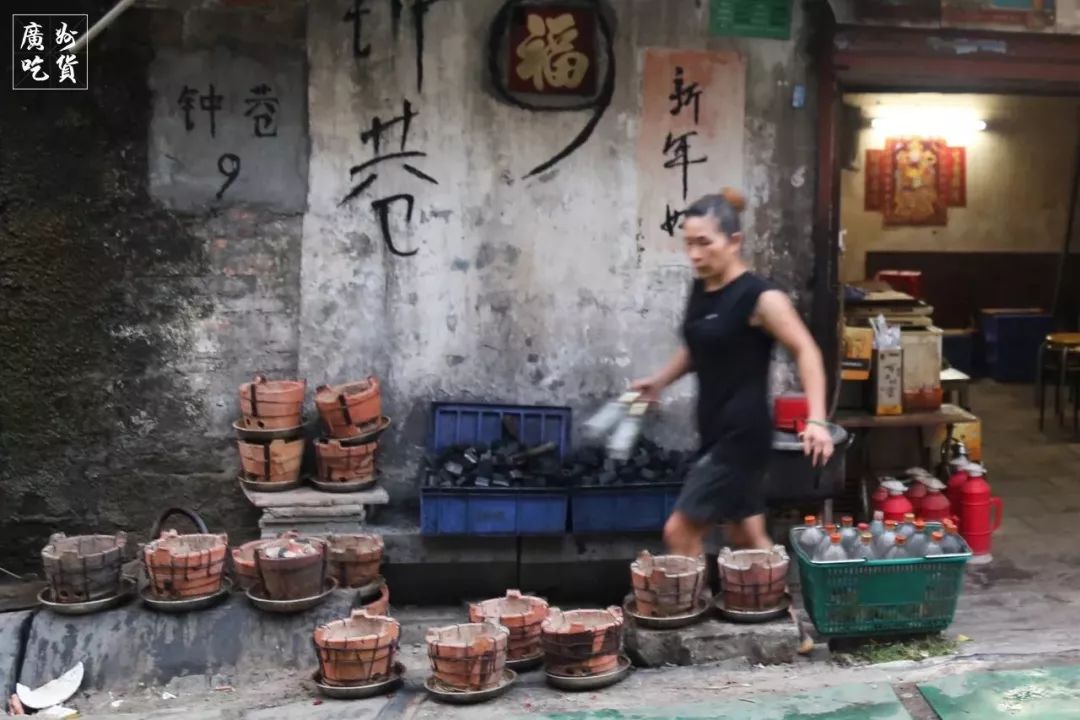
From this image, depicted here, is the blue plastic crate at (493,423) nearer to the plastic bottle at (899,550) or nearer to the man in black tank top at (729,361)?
the man in black tank top at (729,361)

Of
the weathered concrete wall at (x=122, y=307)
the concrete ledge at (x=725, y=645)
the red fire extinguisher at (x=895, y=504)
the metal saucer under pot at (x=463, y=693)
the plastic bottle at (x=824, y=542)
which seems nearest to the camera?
the metal saucer under pot at (x=463, y=693)

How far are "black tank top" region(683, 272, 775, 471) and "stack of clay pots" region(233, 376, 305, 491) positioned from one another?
270 cm

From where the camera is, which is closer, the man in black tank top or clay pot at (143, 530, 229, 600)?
the man in black tank top

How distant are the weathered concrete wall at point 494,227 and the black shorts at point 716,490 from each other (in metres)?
→ 2.04

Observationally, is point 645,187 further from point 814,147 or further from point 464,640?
point 464,640

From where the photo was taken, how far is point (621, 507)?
6.79 metres

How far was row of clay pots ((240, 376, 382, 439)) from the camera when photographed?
22.4ft

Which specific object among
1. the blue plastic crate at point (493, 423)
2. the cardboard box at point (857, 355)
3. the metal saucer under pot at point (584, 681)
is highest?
the cardboard box at point (857, 355)

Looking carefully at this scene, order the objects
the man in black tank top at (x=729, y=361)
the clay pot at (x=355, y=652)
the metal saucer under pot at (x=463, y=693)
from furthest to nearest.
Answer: the clay pot at (x=355, y=652), the metal saucer under pot at (x=463, y=693), the man in black tank top at (x=729, y=361)

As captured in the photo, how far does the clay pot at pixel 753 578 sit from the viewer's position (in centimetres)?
574

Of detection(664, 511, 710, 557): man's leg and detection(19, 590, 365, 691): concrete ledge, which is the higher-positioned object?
detection(664, 511, 710, 557): man's leg

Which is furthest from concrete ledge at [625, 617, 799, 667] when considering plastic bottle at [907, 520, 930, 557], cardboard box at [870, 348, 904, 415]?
cardboard box at [870, 348, 904, 415]

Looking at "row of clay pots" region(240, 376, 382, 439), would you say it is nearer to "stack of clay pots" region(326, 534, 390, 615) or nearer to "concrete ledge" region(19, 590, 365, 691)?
"stack of clay pots" region(326, 534, 390, 615)

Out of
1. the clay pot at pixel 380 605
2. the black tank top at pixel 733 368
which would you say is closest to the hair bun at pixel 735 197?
the black tank top at pixel 733 368
